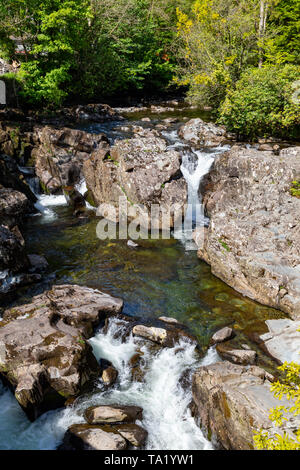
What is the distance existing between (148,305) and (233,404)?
5070 mm

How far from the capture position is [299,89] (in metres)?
19.5

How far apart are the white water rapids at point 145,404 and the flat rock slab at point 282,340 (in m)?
1.61

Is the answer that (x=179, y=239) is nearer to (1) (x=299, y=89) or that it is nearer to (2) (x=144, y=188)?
(2) (x=144, y=188)

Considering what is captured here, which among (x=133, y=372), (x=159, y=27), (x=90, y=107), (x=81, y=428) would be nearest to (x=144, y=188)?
(x=133, y=372)

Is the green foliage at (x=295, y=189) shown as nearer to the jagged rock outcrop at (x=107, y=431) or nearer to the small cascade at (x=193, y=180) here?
the small cascade at (x=193, y=180)

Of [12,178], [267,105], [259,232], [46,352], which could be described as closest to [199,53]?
[267,105]

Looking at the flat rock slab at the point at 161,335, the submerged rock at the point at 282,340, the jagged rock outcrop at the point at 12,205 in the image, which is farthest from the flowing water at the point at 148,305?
the jagged rock outcrop at the point at 12,205

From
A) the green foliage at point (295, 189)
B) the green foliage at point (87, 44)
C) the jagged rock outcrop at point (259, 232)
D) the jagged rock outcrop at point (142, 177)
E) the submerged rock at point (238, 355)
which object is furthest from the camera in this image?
the green foliage at point (87, 44)

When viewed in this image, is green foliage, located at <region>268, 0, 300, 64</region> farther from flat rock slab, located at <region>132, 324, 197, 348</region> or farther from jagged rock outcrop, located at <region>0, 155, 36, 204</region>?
flat rock slab, located at <region>132, 324, 197, 348</region>

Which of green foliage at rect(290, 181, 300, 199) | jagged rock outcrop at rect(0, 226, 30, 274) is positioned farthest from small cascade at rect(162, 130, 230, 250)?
jagged rock outcrop at rect(0, 226, 30, 274)

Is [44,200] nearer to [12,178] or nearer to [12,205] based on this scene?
[12,178]

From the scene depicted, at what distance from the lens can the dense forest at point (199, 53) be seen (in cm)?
2069

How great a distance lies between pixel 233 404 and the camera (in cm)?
685

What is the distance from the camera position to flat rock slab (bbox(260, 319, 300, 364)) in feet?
29.6
